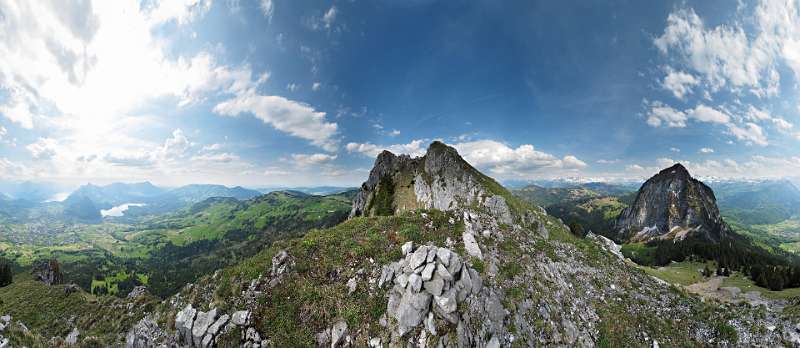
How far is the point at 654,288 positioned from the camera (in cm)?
2358

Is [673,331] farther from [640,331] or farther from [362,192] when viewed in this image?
[362,192]

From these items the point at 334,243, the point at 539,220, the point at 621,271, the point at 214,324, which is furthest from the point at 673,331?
the point at 214,324

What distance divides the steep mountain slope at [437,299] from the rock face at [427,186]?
16806 millimetres

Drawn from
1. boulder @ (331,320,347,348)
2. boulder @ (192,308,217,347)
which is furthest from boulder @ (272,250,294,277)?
boulder @ (331,320,347,348)

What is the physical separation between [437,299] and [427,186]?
1890 inches

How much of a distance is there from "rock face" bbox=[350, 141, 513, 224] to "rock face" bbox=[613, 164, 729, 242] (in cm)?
13670

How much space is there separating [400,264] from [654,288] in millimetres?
22670

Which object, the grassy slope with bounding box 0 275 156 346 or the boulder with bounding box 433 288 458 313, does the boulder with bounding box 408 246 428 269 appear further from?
the grassy slope with bounding box 0 275 156 346

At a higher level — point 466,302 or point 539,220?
point 539,220

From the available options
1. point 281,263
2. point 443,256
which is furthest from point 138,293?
point 443,256

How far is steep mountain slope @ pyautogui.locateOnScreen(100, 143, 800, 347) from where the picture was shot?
1533cm

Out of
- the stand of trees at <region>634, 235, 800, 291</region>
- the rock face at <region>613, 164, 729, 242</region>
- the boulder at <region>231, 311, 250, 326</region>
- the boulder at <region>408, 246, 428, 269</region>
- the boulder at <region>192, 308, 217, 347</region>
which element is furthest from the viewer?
the rock face at <region>613, 164, 729, 242</region>

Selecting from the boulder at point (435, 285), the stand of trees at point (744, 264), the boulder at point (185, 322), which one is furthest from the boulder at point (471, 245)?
the stand of trees at point (744, 264)

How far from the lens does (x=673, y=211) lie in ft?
454
